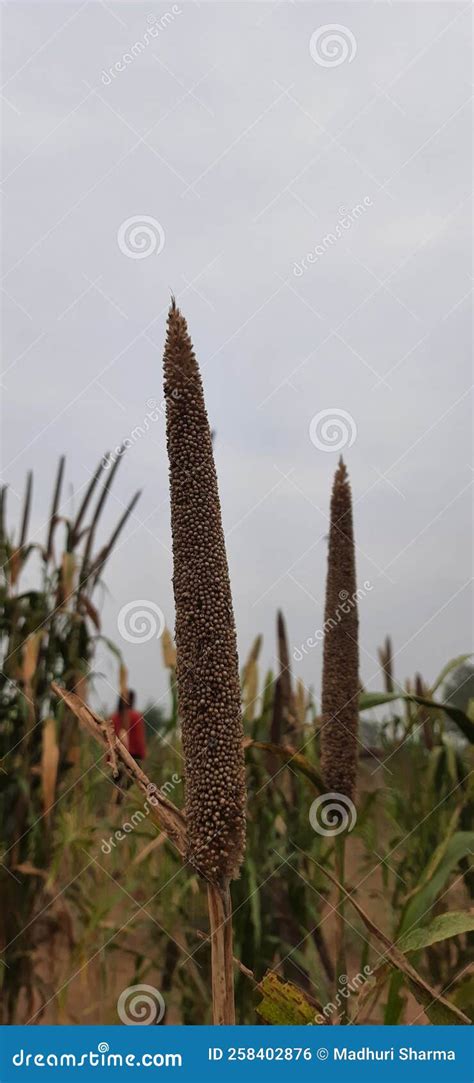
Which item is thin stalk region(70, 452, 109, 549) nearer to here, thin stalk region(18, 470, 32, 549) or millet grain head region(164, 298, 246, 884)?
thin stalk region(18, 470, 32, 549)

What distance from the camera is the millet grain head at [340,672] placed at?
5.53ft

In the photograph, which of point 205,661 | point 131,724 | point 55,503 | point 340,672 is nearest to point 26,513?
point 55,503

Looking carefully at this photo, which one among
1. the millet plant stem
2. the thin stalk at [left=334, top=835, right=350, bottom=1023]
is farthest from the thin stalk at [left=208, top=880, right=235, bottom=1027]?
the thin stalk at [left=334, top=835, right=350, bottom=1023]

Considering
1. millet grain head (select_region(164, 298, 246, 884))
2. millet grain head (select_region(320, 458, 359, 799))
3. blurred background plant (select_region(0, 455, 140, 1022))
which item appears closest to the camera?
millet grain head (select_region(164, 298, 246, 884))

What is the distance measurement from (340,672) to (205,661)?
632 millimetres

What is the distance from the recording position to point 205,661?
3.62 feet

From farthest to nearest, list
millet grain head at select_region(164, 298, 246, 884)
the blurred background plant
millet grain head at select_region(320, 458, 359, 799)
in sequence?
1. the blurred background plant
2. millet grain head at select_region(320, 458, 359, 799)
3. millet grain head at select_region(164, 298, 246, 884)

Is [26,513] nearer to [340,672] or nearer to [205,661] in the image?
[340,672]

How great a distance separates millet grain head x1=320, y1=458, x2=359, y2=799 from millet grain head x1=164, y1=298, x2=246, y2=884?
0.58 m

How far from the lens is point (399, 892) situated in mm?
2740

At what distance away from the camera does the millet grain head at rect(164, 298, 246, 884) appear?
3.57 ft

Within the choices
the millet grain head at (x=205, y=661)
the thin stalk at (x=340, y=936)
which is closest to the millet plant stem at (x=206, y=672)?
the millet grain head at (x=205, y=661)

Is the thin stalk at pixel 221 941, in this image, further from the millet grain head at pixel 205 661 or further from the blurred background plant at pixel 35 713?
the blurred background plant at pixel 35 713

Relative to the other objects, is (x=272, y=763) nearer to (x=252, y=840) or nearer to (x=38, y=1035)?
(x=252, y=840)
